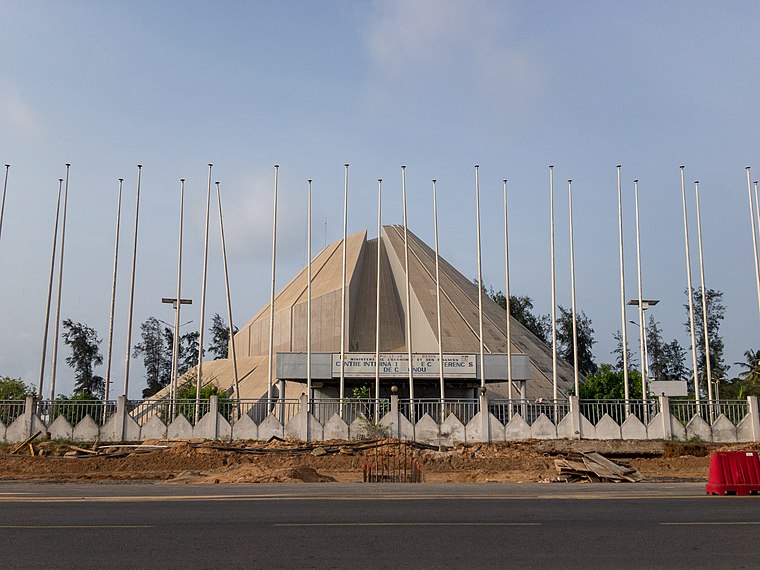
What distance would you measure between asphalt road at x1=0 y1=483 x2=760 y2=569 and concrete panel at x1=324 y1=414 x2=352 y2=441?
14721 mm

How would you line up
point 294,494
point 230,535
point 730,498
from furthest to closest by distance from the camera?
point 294,494 → point 730,498 → point 230,535

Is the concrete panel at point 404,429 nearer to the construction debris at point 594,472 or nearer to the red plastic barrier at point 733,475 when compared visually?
the construction debris at point 594,472

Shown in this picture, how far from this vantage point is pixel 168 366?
7519cm

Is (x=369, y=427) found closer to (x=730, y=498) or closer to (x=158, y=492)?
(x=158, y=492)

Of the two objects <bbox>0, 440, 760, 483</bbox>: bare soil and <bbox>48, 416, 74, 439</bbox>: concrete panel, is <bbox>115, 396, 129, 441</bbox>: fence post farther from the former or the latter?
<bbox>48, 416, 74, 439</bbox>: concrete panel

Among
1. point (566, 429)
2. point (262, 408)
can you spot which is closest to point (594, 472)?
point (566, 429)

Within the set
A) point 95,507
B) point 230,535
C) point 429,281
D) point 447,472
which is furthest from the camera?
→ point 429,281

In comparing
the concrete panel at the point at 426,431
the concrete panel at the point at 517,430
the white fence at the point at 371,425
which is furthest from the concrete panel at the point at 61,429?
the concrete panel at the point at 517,430

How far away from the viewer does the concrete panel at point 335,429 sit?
27375 millimetres

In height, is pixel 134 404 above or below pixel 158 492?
above

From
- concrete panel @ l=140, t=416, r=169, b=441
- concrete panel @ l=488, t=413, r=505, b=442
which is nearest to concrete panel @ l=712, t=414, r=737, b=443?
concrete panel @ l=488, t=413, r=505, b=442

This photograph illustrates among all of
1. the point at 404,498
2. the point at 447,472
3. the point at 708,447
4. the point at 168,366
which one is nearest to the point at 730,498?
the point at 404,498

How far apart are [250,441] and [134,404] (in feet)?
15.3

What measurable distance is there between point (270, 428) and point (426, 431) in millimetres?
5504
